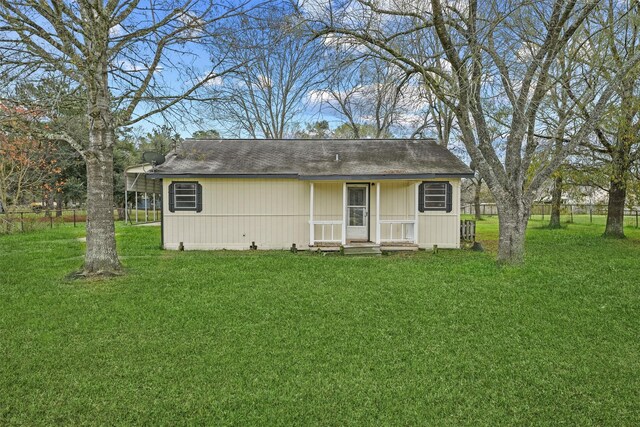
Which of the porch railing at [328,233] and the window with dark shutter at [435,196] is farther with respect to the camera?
the window with dark shutter at [435,196]

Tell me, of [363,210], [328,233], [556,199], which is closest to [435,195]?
[363,210]

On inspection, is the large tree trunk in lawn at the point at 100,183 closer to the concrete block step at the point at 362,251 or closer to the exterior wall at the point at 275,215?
the exterior wall at the point at 275,215

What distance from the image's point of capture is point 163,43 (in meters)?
7.33

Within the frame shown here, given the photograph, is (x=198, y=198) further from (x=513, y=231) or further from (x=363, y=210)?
(x=513, y=231)

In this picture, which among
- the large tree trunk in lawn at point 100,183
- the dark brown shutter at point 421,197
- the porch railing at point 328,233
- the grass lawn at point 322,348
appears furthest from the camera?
the dark brown shutter at point 421,197

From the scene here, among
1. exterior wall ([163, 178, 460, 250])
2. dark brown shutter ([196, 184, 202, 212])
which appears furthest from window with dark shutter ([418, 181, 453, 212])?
dark brown shutter ([196, 184, 202, 212])

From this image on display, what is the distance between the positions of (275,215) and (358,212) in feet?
8.32

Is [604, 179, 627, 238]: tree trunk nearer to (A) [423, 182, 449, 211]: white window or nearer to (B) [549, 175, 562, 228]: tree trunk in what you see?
(B) [549, 175, 562, 228]: tree trunk

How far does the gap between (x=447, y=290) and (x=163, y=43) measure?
680cm

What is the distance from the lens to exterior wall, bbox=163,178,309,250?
38.1 feet

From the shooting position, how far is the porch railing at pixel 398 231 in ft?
37.9

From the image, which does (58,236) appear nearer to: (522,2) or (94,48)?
(94,48)

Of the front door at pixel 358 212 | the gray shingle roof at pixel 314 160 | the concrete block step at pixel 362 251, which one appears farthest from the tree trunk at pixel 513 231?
the front door at pixel 358 212

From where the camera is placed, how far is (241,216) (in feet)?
38.3
